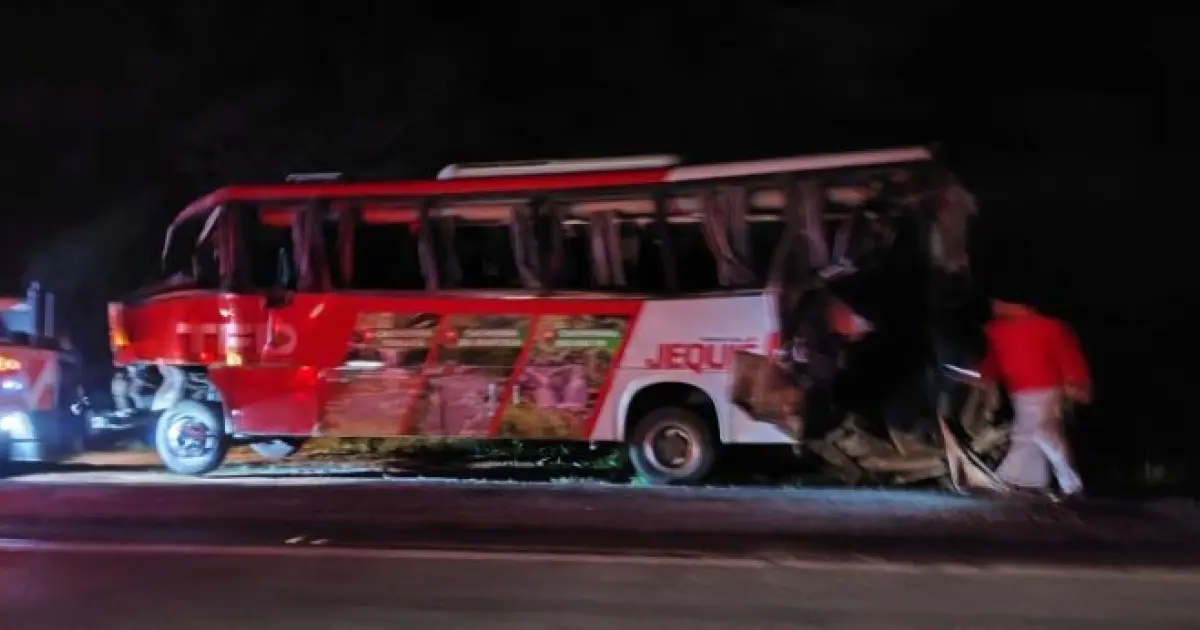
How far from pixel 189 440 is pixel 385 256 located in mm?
2693

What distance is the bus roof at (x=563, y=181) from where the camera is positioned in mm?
11398

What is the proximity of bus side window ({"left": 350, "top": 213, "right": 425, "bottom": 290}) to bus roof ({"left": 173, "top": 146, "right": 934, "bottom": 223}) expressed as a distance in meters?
0.35

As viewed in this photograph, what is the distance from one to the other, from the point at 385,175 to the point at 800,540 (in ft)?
35.2

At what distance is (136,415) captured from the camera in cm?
1362

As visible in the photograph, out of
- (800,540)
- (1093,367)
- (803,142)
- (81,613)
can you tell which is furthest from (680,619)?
(803,142)

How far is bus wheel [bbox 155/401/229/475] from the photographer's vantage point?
13.2 metres

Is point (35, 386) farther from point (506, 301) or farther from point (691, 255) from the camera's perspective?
point (691, 255)

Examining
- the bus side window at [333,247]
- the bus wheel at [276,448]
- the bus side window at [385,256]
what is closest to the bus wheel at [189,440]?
the bus wheel at [276,448]

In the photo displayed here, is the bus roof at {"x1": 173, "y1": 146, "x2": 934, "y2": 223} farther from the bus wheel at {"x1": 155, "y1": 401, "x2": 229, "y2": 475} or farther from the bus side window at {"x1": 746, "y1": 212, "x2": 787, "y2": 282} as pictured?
the bus wheel at {"x1": 155, "y1": 401, "x2": 229, "y2": 475}

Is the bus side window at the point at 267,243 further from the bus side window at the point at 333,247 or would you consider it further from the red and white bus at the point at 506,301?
the bus side window at the point at 333,247

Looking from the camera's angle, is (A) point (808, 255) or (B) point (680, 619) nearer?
(B) point (680, 619)

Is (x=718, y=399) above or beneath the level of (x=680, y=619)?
above

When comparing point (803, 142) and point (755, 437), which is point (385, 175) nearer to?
point (803, 142)

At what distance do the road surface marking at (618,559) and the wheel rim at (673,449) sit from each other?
380 centimetres
